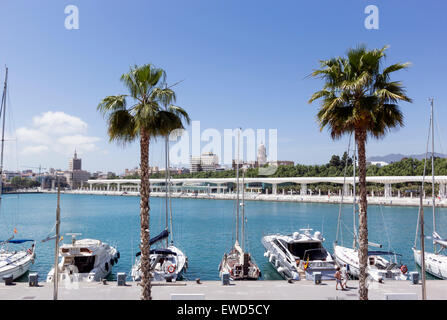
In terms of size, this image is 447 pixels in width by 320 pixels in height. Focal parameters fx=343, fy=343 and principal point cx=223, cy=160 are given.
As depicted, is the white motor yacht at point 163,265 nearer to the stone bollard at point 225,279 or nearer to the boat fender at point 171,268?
the boat fender at point 171,268

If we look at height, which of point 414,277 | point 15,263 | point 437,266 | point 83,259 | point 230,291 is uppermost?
point 414,277

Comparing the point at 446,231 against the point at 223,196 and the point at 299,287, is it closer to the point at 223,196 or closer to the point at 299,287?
the point at 299,287

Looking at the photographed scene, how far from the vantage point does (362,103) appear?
39.5 ft

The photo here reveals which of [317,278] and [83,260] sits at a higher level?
[317,278]

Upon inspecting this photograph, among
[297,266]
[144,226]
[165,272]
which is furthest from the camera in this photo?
[297,266]

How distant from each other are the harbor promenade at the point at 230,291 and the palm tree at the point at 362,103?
5544 millimetres

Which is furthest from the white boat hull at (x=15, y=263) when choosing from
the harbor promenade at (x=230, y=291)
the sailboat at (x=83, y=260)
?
the harbor promenade at (x=230, y=291)

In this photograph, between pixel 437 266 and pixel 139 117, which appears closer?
pixel 139 117

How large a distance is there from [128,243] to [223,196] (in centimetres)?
10716

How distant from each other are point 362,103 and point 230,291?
37.0 ft

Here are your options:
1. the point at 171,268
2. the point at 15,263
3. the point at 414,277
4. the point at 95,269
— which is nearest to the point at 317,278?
the point at 414,277

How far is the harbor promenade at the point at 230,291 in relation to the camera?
16.6 metres

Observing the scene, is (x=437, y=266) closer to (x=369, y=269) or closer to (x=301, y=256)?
(x=369, y=269)

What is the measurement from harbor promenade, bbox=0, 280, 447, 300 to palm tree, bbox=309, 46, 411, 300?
5.54 metres
